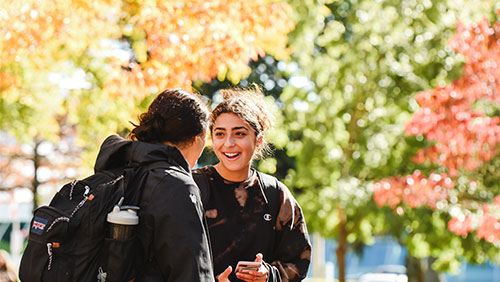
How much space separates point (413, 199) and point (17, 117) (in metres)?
7.92

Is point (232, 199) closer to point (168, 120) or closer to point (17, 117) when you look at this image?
point (168, 120)

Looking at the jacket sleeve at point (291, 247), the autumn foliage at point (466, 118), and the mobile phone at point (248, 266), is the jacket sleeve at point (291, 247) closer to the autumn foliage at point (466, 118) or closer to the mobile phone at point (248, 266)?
the mobile phone at point (248, 266)

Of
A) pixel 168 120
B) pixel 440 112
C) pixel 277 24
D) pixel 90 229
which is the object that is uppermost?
pixel 277 24

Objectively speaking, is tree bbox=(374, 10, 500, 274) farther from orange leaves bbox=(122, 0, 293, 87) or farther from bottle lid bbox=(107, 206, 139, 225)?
bottle lid bbox=(107, 206, 139, 225)

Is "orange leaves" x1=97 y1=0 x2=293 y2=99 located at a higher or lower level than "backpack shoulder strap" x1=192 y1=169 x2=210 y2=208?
higher

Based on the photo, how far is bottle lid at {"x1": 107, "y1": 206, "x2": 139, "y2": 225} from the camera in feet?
6.75

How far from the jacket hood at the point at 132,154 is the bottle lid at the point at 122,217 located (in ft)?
0.77

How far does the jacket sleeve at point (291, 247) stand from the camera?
3.13 metres

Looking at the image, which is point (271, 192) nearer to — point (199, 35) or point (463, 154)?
point (199, 35)

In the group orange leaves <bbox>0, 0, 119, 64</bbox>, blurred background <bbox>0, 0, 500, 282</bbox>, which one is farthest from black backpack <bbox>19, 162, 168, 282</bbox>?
blurred background <bbox>0, 0, 500, 282</bbox>

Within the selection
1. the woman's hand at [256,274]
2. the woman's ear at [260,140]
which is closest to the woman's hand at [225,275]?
the woman's hand at [256,274]

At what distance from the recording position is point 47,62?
9359 millimetres

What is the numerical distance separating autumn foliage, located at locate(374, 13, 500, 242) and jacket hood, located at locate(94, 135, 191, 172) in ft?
21.8

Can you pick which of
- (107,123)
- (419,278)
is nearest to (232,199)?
(107,123)
